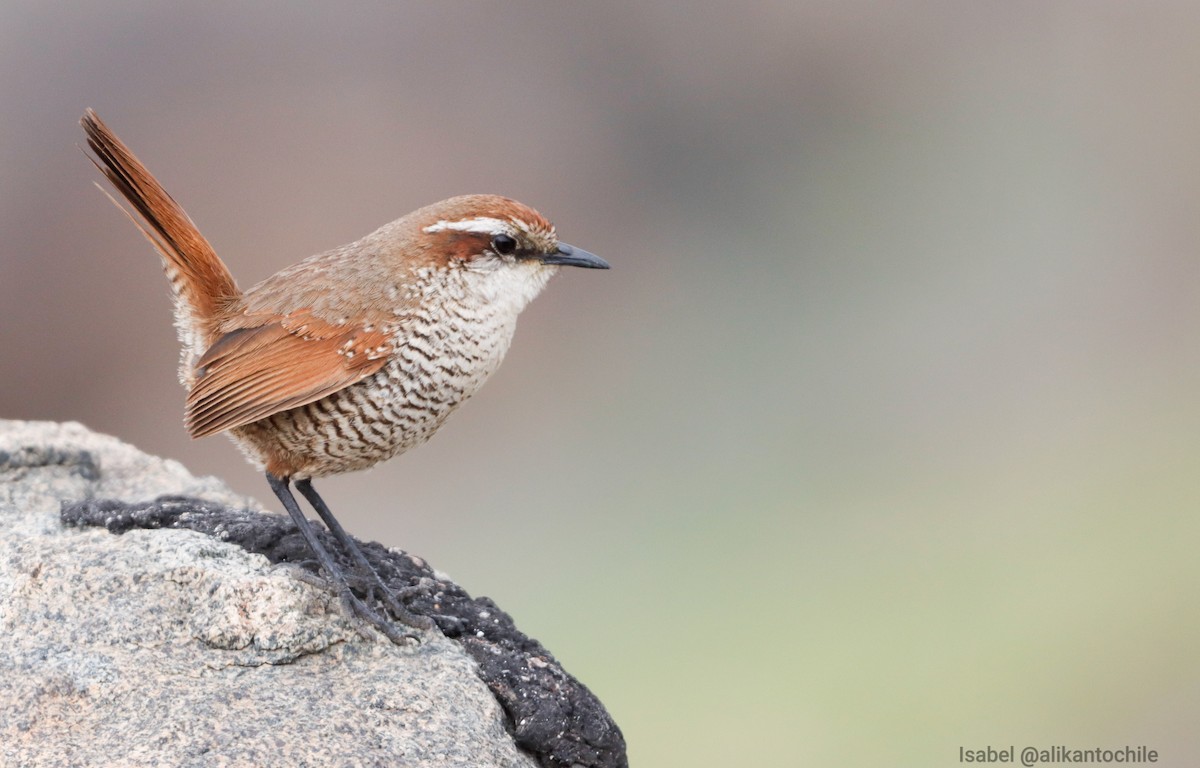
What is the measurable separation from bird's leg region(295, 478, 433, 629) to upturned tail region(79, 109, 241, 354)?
2.14ft

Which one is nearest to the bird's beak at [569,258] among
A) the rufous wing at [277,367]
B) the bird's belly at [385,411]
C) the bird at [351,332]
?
the bird at [351,332]

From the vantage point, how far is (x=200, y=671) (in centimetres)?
357

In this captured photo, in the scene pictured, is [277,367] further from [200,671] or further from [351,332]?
[200,671]

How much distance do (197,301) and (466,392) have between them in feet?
3.56

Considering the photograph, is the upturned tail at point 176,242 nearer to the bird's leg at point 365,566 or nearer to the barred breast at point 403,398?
the barred breast at point 403,398

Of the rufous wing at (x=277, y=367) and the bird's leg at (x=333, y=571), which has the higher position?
the rufous wing at (x=277, y=367)

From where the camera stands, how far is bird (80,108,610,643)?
4.09m

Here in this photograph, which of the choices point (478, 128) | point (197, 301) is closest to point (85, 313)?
point (478, 128)

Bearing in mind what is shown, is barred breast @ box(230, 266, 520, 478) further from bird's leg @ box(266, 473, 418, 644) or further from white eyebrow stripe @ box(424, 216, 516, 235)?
white eyebrow stripe @ box(424, 216, 516, 235)

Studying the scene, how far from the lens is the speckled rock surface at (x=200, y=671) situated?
Result: 3309 mm

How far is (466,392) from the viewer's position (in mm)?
4203

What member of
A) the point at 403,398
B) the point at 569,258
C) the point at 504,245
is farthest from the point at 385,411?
the point at 569,258

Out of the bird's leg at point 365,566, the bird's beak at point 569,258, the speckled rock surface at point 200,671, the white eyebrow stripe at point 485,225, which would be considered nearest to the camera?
the speckled rock surface at point 200,671

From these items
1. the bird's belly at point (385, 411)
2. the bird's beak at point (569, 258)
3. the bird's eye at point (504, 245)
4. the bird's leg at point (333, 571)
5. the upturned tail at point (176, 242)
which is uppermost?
the bird's beak at point (569, 258)
